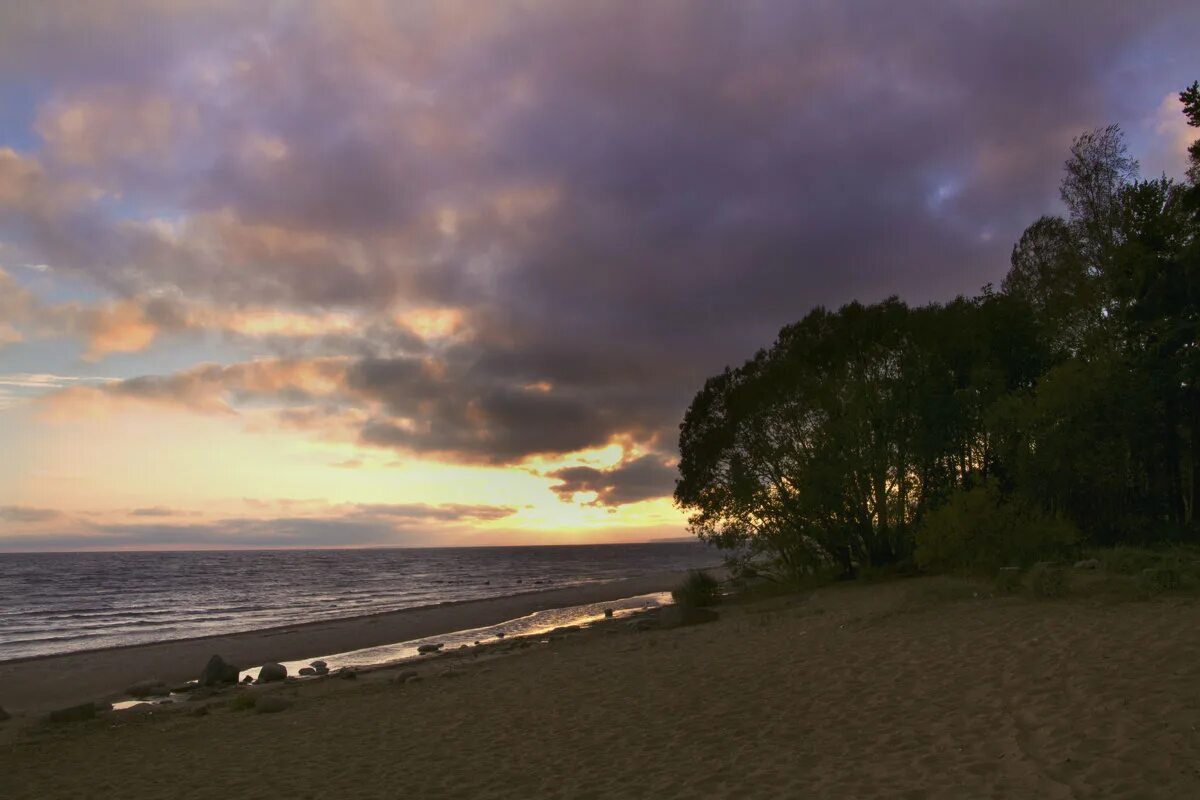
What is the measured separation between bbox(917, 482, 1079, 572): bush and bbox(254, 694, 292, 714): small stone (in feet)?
59.3

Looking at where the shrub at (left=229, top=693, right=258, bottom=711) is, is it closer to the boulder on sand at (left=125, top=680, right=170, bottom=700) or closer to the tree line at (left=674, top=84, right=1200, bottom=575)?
the boulder on sand at (left=125, top=680, right=170, bottom=700)

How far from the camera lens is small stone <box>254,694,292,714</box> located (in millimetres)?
15887

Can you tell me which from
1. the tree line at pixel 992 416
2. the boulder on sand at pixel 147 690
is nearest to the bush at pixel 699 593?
the tree line at pixel 992 416

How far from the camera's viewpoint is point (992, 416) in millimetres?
26578

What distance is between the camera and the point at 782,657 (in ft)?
46.3

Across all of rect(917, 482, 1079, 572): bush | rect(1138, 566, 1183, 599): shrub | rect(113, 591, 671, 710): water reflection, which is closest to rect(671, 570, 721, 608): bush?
rect(113, 591, 671, 710): water reflection

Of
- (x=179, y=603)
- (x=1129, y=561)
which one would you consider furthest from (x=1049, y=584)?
(x=179, y=603)

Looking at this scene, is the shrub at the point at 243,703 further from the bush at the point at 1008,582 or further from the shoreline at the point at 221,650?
the bush at the point at 1008,582

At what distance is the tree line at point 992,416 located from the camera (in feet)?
81.6

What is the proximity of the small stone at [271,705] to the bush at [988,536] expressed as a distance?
712 inches

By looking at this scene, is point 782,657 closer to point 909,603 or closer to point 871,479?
point 909,603

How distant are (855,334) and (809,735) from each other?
2268 cm

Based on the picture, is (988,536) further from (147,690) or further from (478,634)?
(147,690)

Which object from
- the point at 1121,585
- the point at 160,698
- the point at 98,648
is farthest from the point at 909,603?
the point at 98,648
